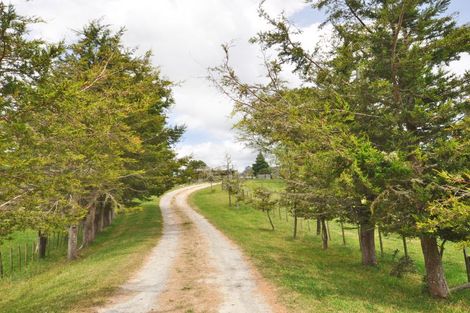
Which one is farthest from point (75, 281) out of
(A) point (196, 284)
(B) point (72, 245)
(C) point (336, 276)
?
(C) point (336, 276)

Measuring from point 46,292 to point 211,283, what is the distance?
658cm

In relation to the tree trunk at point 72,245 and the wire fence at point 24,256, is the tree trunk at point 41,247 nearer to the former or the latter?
the wire fence at point 24,256

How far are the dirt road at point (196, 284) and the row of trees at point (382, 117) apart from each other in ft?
13.8

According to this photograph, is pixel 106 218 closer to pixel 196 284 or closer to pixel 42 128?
pixel 196 284

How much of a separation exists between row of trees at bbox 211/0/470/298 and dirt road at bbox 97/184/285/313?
4194 millimetres

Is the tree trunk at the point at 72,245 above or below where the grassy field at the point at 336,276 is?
above

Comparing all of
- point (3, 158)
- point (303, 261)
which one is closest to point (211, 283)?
point (303, 261)

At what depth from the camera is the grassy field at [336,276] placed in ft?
41.1

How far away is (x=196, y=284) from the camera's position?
14594mm

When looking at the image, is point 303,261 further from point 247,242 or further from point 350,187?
point 350,187

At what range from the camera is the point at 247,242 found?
24.9 m

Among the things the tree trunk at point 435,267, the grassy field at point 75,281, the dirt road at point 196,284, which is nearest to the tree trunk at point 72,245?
the grassy field at point 75,281

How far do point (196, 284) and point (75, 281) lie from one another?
5.45 meters

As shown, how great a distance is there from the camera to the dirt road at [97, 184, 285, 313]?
39.4 ft
